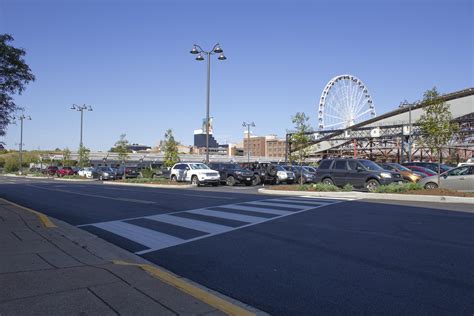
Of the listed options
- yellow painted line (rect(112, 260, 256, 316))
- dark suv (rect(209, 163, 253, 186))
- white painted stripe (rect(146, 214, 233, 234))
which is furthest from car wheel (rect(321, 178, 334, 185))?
yellow painted line (rect(112, 260, 256, 316))

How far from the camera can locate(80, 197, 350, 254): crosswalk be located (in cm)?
865

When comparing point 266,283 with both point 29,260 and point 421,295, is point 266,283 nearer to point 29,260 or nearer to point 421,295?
point 421,295

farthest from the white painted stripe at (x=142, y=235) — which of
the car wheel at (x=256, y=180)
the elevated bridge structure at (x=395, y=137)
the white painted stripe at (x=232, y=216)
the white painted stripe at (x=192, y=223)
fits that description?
the elevated bridge structure at (x=395, y=137)

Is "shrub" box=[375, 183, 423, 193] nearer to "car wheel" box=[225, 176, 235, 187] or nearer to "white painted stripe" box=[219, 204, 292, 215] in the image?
"white painted stripe" box=[219, 204, 292, 215]

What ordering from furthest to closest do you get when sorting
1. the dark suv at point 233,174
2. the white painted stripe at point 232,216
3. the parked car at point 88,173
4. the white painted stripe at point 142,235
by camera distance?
the parked car at point 88,173 < the dark suv at point 233,174 < the white painted stripe at point 232,216 < the white painted stripe at point 142,235

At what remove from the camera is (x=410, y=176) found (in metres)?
24.9

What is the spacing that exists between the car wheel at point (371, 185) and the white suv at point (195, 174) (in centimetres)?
1180

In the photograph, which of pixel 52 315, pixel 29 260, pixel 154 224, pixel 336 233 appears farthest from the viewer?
pixel 154 224

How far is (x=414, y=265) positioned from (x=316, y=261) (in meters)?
1.43

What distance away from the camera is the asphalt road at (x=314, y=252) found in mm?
4965

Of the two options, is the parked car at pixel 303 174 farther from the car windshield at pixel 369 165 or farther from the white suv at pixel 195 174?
the car windshield at pixel 369 165

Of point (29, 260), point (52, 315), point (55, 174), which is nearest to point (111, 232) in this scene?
point (29, 260)

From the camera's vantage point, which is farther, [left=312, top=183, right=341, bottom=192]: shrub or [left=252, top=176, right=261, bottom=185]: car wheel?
[left=252, top=176, right=261, bottom=185]: car wheel

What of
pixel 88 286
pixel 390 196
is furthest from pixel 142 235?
pixel 390 196
